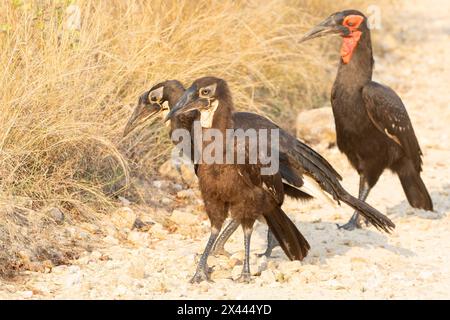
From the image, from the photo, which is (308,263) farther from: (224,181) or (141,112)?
(141,112)

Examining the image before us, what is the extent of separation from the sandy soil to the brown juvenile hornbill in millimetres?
314

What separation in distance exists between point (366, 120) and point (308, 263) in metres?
1.29

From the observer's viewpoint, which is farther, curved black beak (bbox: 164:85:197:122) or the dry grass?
the dry grass

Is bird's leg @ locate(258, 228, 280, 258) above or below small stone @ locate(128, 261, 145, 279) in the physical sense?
above

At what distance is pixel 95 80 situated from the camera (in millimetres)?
6242

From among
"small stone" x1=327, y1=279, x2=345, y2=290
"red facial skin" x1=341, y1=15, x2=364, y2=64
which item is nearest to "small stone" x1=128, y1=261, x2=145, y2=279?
"small stone" x1=327, y1=279, x2=345, y2=290

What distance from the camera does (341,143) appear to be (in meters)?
6.30

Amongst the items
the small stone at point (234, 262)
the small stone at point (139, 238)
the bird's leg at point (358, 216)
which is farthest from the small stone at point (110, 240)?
the bird's leg at point (358, 216)

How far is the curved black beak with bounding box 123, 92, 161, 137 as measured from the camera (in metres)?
6.16

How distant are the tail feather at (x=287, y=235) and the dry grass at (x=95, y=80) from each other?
4.03 ft

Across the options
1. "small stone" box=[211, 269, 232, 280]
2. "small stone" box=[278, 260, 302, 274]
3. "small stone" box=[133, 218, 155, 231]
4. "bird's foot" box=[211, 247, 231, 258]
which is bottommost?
"small stone" box=[211, 269, 232, 280]

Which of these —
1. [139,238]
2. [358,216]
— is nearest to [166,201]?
[139,238]

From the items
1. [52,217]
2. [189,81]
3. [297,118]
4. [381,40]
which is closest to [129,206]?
[52,217]

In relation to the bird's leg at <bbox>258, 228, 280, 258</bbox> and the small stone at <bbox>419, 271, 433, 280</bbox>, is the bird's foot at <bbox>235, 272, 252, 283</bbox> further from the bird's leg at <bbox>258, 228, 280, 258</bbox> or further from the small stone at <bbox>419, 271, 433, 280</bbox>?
the small stone at <bbox>419, 271, 433, 280</bbox>
